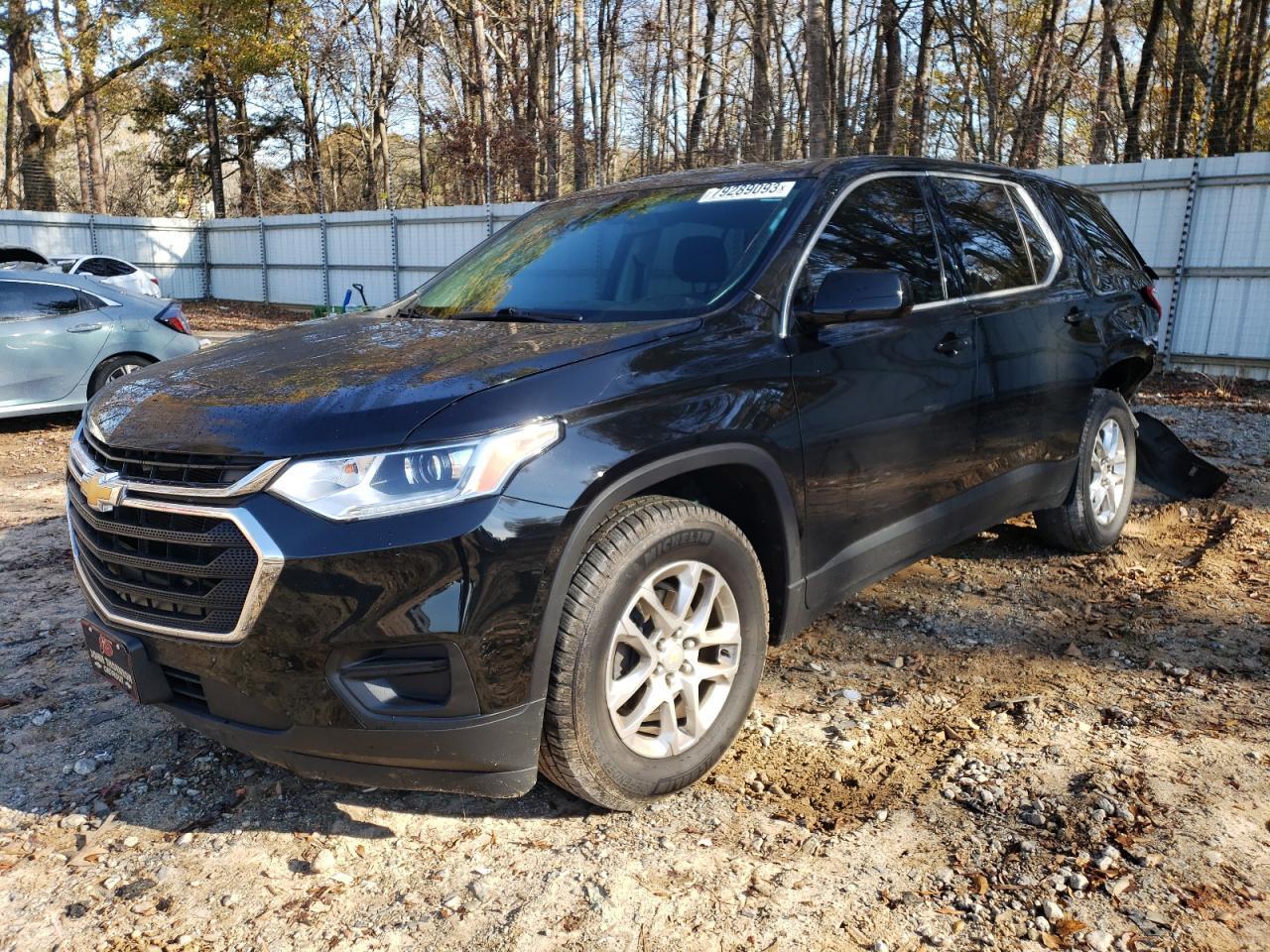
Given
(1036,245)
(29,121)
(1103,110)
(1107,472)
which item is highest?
(29,121)

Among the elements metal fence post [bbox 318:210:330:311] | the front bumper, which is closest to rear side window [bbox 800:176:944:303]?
the front bumper

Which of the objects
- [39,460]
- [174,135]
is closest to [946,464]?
[39,460]

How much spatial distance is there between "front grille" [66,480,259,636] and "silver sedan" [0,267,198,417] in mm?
5924

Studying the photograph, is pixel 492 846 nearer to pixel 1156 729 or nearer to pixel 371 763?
pixel 371 763

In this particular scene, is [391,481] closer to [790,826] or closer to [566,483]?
[566,483]

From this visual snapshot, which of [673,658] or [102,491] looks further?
[673,658]

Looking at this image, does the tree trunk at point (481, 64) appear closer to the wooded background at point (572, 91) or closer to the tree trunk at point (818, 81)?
the wooded background at point (572, 91)

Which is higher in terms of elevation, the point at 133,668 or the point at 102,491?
the point at 102,491

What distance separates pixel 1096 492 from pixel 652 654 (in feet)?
10.6

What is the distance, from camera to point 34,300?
8.20m

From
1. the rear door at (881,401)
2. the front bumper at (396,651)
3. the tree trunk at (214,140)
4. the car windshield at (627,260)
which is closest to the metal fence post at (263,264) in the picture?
the tree trunk at (214,140)

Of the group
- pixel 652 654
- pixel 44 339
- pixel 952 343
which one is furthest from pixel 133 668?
pixel 44 339

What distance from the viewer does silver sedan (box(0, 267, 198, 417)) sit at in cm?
802

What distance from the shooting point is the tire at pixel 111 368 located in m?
8.41
